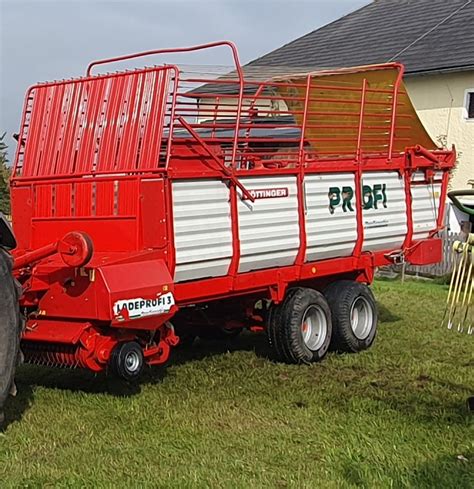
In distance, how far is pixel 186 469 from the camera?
554 centimetres

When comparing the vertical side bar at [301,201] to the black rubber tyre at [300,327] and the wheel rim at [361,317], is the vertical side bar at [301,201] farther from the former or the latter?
the wheel rim at [361,317]

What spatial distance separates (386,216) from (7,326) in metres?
4.95

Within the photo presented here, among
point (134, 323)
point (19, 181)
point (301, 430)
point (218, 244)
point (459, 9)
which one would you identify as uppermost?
point (459, 9)

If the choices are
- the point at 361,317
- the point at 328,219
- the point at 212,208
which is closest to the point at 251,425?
the point at 212,208

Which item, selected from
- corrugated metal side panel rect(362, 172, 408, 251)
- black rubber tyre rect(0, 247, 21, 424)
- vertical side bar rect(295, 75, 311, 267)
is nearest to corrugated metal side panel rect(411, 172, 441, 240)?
corrugated metal side panel rect(362, 172, 408, 251)

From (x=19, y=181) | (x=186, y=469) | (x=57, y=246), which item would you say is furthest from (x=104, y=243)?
(x=186, y=469)

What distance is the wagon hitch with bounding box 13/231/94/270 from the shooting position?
6.73m

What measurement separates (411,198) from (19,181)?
14.5ft

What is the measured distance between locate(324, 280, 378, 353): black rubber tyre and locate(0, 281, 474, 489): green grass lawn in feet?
0.75

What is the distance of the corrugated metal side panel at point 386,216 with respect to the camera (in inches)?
377

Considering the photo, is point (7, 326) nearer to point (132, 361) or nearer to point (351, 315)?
point (132, 361)

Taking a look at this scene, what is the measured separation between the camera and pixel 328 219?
9055 mm

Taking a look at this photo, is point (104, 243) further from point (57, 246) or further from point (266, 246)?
point (266, 246)

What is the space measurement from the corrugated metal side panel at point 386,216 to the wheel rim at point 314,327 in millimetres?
974
